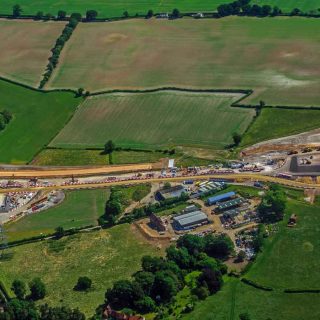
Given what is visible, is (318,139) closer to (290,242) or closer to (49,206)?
(290,242)

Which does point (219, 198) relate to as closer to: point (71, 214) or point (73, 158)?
point (71, 214)

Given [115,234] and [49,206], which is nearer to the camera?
[115,234]

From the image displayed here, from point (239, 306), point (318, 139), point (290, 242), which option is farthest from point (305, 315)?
point (318, 139)

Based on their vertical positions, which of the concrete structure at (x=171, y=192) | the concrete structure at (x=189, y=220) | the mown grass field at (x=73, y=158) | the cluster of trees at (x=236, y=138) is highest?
the cluster of trees at (x=236, y=138)

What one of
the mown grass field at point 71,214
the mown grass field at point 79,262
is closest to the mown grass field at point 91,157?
the mown grass field at point 71,214

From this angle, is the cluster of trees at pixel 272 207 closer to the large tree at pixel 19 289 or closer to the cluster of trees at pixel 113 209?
the cluster of trees at pixel 113 209

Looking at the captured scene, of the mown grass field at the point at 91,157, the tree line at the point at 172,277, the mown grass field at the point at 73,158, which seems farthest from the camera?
the mown grass field at the point at 73,158

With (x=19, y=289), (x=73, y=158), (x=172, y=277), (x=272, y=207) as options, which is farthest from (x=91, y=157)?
(x=172, y=277)
